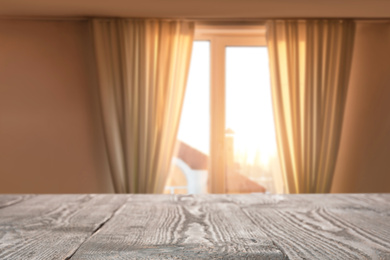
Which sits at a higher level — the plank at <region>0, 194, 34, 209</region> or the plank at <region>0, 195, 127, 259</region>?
the plank at <region>0, 195, 127, 259</region>

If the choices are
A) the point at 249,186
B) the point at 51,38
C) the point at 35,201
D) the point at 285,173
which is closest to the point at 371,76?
the point at 285,173

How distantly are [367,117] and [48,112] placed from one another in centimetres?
299

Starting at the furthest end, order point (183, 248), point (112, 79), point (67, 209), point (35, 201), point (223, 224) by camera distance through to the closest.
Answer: point (112, 79)
point (35, 201)
point (67, 209)
point (223, 224)
point (183, 248)

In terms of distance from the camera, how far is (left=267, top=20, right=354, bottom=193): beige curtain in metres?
3.63

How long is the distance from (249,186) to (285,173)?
0.42 metres

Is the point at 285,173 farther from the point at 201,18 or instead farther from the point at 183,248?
the point at 183,248

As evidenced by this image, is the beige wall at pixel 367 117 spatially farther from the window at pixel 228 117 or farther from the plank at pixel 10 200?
the plank at pixel 10 200

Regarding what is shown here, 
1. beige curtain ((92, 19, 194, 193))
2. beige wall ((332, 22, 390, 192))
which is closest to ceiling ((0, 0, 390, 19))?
beige curtain ((92, 19, 194, 193))

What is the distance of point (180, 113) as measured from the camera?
11.9ft

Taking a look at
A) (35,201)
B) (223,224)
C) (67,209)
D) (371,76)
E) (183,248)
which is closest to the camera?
(183,248)

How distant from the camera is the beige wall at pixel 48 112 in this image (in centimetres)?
366

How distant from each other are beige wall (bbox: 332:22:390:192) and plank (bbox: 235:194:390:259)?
316 cm

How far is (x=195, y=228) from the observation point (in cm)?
55

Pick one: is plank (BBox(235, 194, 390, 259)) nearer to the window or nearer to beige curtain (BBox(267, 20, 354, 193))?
beige curtain (BBox(267, 20, 354, 193))
